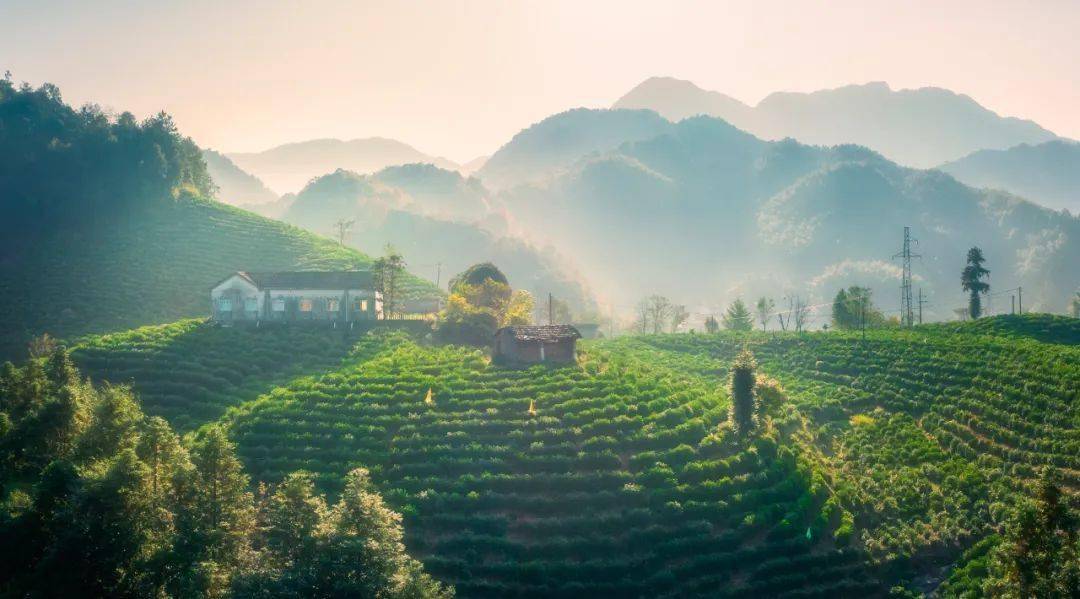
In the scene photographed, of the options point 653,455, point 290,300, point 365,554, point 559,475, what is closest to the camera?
point 365,554

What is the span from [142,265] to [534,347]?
51673 millimetres

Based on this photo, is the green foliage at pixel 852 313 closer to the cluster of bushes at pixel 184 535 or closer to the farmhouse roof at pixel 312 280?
the farmhouse roof at pixel 312 280

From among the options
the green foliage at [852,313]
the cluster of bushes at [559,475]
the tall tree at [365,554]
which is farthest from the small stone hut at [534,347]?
the green foliage at [852,313]

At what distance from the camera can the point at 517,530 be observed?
3594cm

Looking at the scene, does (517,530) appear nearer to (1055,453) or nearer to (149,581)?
(149,581)

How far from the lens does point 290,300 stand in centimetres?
6600

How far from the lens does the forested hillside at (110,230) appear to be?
2835 inches

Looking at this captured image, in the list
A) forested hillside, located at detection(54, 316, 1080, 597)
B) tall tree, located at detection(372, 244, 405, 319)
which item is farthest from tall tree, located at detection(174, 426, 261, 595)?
tall tree, located at detection(372, 244, 405, 319)

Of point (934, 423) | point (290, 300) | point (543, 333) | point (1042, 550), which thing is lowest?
point (1042, 550)

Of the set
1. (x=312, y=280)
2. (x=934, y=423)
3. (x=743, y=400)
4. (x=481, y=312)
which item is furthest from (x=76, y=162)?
(x=934, y=423)

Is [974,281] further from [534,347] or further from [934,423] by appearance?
[534,347]

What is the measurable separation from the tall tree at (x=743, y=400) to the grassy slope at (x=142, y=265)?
4761cm

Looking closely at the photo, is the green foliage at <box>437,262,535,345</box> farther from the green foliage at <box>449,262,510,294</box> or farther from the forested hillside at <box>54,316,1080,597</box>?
the forested hillside at <box>54,316,1080,597</box>

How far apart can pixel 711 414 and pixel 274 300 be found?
39.1 m
